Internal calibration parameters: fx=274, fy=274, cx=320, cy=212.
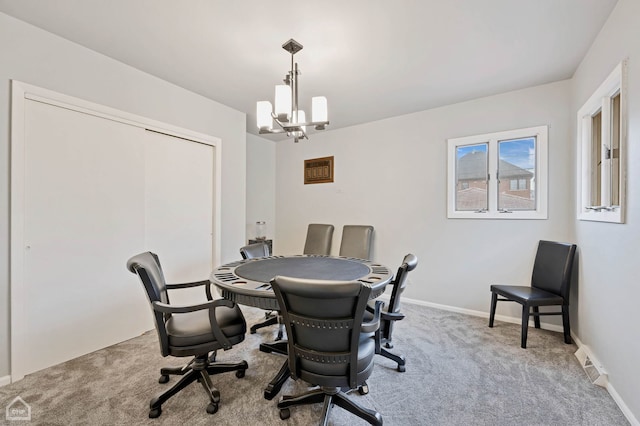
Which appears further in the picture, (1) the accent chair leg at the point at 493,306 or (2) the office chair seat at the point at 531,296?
(1) the accent chair leg at the point at 493,306

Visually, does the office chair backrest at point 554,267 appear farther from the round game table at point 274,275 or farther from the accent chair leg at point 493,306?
the round game table at point 274,275

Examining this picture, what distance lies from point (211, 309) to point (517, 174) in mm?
3548

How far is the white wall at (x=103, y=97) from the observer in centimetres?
204

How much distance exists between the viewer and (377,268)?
2320mm

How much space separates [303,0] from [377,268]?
205cm

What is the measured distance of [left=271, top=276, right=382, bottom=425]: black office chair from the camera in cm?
130

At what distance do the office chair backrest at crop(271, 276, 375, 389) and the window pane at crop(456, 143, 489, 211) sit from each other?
280cm

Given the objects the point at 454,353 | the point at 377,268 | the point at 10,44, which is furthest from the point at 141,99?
the point at 454,353

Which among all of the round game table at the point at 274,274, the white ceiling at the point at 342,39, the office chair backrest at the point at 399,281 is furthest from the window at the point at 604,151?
the round game table at the point at 274,274

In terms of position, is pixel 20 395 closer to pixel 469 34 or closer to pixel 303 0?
pixel 303 0

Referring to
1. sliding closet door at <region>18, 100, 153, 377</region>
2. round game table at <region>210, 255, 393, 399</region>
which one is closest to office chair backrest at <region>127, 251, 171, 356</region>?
round game table at <region>210, 255, 393, 399</region>

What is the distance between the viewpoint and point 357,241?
420cm

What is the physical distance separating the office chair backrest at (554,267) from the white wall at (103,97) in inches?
144

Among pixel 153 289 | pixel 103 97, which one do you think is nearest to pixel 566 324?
pixel 153 289
